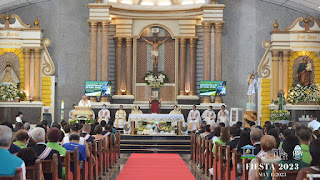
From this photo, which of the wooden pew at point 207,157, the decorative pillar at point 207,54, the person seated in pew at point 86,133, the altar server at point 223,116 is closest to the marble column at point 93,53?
the decorative pillar at point 207,54

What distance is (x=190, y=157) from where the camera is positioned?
16.8 metres

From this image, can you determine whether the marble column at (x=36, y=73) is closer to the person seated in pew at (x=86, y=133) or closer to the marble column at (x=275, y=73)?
the marble column at (x=275, y=73)

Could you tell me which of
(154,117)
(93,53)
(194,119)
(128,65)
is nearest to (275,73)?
(194,119)

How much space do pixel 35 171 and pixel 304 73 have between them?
19392mm

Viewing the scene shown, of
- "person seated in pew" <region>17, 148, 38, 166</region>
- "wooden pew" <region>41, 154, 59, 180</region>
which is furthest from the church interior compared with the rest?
"person seated in pew" <region>17, 148, 38, 166</region>

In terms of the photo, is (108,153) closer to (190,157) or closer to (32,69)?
(190,157)

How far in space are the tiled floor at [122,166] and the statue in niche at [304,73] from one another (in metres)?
8.64

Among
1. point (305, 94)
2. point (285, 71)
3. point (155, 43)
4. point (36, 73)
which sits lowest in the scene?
point (305, 94)

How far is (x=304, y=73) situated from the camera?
23.5 meters

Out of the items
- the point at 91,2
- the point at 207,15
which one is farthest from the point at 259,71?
the point at 91,2

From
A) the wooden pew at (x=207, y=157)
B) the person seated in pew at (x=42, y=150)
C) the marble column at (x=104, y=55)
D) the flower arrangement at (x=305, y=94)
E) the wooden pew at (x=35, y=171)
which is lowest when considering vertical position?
the wooden pew at (x=207, y=157)

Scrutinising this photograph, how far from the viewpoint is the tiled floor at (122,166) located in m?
12.1

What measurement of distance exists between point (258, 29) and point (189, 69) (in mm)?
3825

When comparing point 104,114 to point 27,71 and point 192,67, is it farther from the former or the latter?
point 192,67
